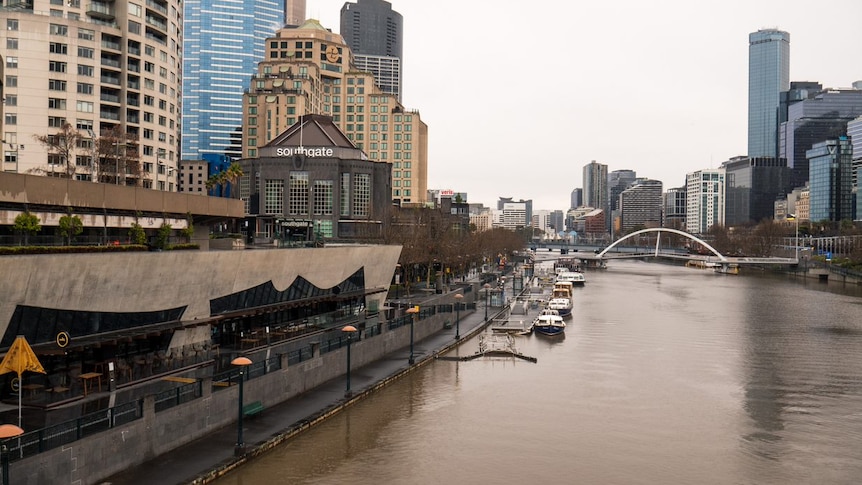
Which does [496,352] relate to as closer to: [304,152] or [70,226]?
[70,226]

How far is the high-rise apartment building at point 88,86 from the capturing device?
2891 inches

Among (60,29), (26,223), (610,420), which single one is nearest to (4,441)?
(26,223)

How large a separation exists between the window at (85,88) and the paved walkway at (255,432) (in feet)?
174

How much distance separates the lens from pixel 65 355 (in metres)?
27.8

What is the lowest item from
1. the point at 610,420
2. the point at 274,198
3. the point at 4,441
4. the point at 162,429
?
the point at 610,420

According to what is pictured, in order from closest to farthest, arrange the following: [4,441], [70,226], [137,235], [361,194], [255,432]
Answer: [4,441] → [255,432] → [70,226] → [137,235] → [361,194]

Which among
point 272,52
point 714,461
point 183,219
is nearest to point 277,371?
point 183,219

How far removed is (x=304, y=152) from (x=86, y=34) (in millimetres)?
36817

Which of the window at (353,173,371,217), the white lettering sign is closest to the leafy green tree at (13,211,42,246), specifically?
the white lettering sign

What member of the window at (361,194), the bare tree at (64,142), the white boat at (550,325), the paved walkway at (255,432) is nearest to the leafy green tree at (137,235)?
the paved walkway at (255,432)

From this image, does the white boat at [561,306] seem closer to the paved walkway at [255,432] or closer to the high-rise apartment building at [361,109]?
the paved walkway at [255,432]

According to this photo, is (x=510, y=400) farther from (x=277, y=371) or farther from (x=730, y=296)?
(x=730, y=296)

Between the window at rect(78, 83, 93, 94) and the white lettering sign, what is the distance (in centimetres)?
3296

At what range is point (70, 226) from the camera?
32.2 m
